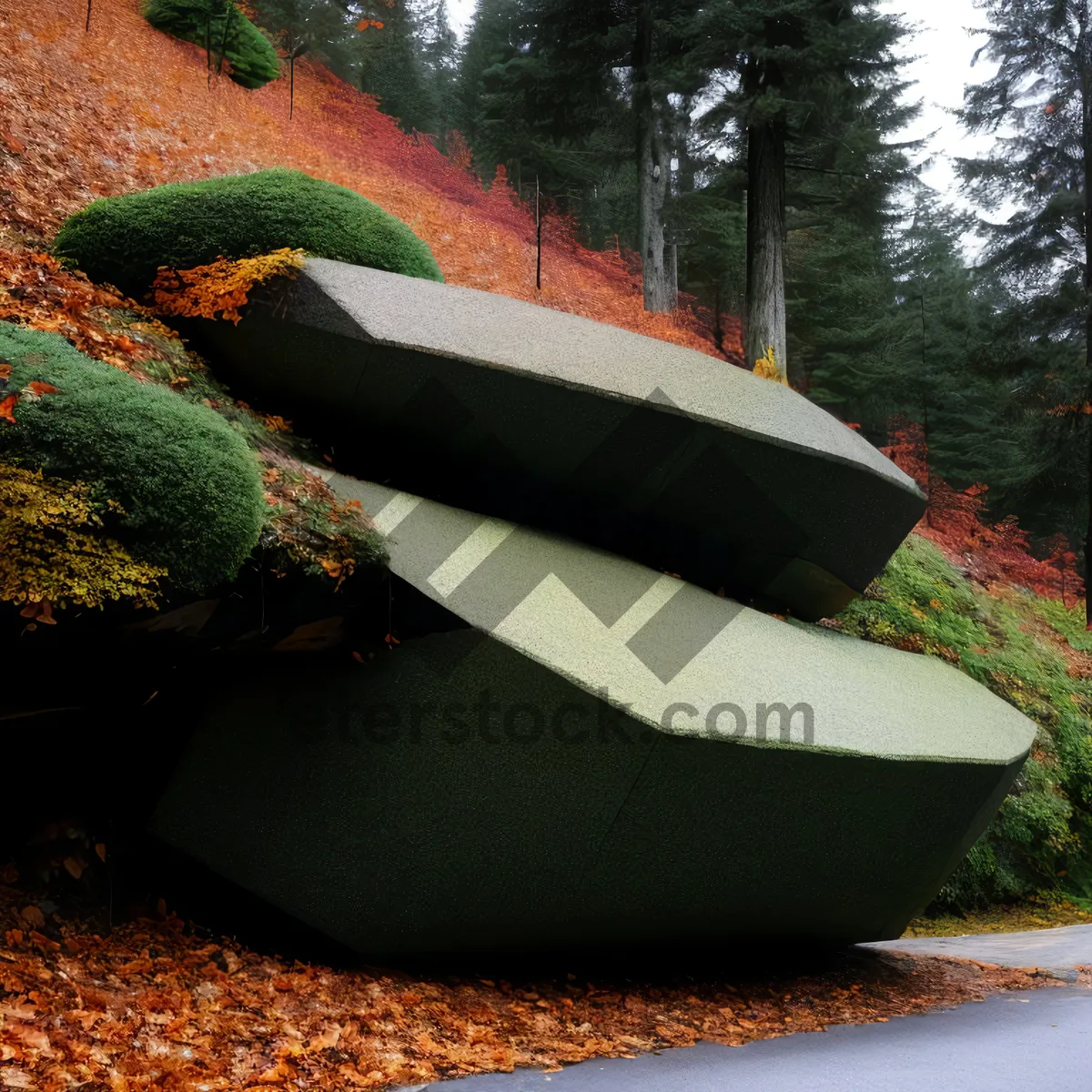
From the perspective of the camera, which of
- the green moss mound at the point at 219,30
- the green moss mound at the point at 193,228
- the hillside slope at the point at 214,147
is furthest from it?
the green moss mound at the point at 219,30

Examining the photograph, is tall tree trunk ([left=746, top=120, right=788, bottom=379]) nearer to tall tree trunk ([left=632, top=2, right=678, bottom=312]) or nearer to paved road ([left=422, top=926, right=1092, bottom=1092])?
tall tree trunk ([left=632, top=2, right=678, bottom=312])

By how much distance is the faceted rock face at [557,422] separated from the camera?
5.97m

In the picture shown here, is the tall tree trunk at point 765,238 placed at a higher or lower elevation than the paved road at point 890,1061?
higher

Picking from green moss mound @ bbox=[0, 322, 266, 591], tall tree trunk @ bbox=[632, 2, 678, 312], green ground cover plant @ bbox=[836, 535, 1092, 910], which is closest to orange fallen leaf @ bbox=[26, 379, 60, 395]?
green moss mound @ bbox=[0, 322, 266, 591]

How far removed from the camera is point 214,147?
12570 millimetres

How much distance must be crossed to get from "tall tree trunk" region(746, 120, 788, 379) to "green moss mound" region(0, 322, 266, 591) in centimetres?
888

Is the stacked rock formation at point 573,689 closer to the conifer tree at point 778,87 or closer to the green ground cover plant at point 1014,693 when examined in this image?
the green ground cover plant at point 1014,693

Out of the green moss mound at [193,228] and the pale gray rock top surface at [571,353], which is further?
the green moss mound at [193,228]

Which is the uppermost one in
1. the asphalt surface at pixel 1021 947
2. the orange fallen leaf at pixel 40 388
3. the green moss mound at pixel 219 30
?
the green moss mound at pixel 219 30

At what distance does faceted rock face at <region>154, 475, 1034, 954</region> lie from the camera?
15.5ft

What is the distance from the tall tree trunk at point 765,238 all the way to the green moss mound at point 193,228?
6.70 meters

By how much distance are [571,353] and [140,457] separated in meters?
3.08

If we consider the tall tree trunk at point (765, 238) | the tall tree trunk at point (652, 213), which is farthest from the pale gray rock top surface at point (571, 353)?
the tall tree trunk at point (652, 213)

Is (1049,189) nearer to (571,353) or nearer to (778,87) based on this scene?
(778,87)
